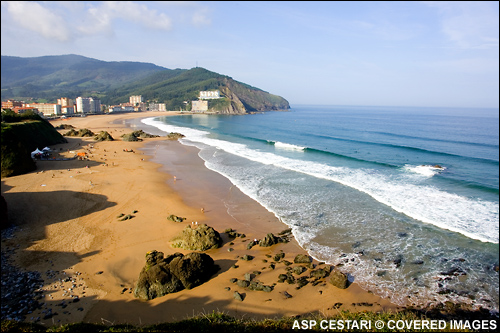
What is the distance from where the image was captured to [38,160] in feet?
98.0

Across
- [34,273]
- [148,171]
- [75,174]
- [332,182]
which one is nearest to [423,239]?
[332,182]

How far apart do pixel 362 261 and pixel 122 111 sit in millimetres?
142873

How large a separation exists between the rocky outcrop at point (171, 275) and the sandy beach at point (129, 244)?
289 mm

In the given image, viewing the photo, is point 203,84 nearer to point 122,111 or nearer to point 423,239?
point 122,111

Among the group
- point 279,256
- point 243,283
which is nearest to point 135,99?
point 279,256

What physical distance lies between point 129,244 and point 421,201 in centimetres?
2003

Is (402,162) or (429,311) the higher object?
(402,162)

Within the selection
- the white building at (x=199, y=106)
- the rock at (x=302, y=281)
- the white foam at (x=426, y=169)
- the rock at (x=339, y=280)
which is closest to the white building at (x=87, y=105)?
the white building at (x=199, y=106)

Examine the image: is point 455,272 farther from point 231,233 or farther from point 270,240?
point 231,233

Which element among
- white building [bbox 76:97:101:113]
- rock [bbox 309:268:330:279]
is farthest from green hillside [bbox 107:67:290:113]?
rock [bbox 309:268:330:279]

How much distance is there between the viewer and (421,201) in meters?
20.3

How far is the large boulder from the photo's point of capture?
1409cm

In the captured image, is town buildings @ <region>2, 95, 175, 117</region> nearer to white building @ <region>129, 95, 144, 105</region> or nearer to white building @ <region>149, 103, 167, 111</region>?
white building @ <region>149, 103, 167, 111</region>

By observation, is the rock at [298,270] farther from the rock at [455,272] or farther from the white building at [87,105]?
the white building at [87,105]
